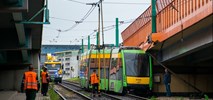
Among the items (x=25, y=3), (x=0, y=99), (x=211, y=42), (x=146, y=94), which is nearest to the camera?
(x=25, y=3)

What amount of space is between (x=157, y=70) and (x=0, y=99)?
1268cm

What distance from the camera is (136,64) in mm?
30250

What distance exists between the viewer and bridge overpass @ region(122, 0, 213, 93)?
21656 millimetres

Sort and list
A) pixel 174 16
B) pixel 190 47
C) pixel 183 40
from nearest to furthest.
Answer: pixel 190 47 → pixel 183 40 → pixel 174 16

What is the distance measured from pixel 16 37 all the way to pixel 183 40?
8.75 m

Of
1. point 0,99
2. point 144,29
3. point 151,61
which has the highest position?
point 144,29

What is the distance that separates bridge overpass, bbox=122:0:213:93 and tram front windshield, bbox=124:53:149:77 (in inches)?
35.0

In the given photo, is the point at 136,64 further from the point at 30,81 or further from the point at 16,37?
the point at 30,81

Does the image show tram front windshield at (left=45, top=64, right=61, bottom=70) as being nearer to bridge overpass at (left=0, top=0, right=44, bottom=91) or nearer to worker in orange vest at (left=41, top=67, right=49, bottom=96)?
bridge overpass at (left=0, top=0, right=44, bottom=91)

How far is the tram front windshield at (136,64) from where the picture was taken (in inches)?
1184

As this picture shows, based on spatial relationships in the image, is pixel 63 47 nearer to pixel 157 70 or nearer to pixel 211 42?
pixel 157 70

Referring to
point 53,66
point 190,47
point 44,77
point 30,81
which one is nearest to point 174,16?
point 190,47

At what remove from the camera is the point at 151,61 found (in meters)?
30.9

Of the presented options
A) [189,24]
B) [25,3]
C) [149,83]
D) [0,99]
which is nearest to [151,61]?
[149,83]
